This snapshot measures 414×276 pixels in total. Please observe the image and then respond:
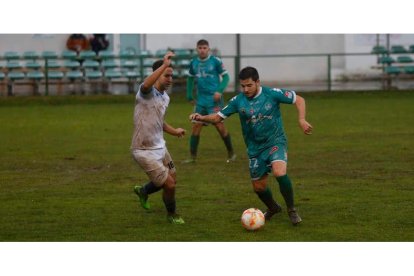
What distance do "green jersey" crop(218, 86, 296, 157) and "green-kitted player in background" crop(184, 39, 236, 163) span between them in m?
5.75

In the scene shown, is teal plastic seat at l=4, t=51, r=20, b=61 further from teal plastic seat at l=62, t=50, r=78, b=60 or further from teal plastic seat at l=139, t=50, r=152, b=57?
teal plastic seat at l=139, t=50, r=152, b=57

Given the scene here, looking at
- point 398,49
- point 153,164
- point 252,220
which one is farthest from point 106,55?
point 252,220

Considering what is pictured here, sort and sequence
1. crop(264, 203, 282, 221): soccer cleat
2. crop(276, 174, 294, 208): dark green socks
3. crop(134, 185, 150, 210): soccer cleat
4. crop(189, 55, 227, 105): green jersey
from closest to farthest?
crop(276, 174, 294, 208): dark green socks, crop(264, 203, 282, 221): soccer cleat, crop(134, 185, 150, 210): soccer cleat, crop(189, 55, 227, 105): green jersey

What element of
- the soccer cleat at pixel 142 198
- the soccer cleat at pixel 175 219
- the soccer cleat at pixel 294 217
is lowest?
the soccer cleat at pixel 175 219

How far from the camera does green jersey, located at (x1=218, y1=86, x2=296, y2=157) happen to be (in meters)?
10.3

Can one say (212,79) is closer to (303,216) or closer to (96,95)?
(303,216)

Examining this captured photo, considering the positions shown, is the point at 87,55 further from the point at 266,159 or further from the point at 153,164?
the point at 266,159

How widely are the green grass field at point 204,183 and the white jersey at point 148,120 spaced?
94 cm

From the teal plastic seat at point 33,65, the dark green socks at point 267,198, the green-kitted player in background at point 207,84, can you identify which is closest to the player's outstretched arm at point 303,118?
the dark green socks at point 267,198

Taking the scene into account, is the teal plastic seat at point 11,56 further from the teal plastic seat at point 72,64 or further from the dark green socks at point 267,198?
the dark green socks at point 267,198

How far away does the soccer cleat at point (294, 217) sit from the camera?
404 inches

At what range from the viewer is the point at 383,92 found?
31359 millimetres

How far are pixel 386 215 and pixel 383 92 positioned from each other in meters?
21.1

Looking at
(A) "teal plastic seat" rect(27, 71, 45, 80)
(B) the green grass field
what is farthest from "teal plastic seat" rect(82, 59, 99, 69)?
(B) the green grass field
